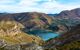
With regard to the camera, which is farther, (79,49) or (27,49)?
(79,49)

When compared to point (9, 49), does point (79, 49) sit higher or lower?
lower

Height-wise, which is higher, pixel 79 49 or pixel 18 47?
pixel 18 47

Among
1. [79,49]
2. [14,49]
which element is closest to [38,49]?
[14,49]

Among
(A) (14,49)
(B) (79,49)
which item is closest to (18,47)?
(A) (14,49)

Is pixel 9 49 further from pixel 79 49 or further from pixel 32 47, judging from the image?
pixel 79 49

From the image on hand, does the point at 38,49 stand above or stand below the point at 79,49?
above

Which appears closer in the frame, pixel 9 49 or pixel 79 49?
pixel 9 49

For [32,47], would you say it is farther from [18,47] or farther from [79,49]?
[79,49]

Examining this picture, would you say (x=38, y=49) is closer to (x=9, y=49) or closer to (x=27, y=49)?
(x=27, y=49)
